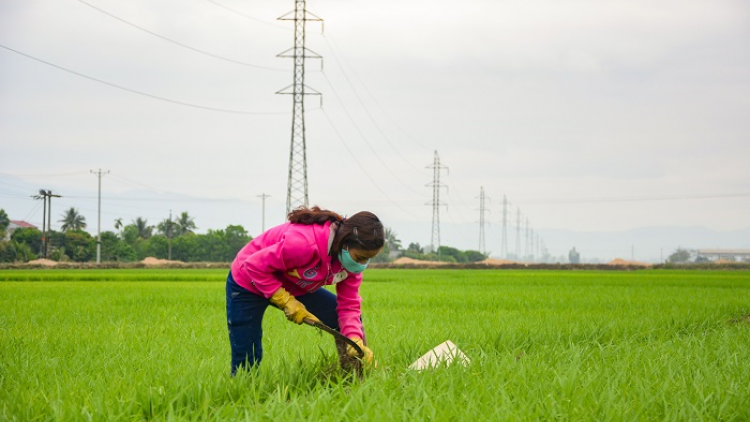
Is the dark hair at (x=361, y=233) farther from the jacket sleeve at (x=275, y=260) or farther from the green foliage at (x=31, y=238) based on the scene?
the green foliage at (x=31, y=238)

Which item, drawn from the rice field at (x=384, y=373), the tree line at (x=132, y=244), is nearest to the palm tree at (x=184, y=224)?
the tree line at (x=132, y=244)

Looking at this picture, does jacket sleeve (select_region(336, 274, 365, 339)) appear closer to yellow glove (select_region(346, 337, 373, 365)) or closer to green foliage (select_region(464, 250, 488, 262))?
yellow glove (select_region(346, 337, 373, 365))

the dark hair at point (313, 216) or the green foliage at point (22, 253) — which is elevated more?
the dark hair at point (313, 216)

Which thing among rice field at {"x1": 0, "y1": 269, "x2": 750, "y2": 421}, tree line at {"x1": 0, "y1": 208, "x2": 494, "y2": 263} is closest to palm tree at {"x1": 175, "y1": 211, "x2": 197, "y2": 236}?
tree line at {"x1": 0, "y1": 208, "x2": 494, "y2": 263}

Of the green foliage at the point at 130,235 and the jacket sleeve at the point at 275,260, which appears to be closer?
the jacket sleeve at the point at 275,260

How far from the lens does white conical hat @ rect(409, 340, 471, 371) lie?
12.2 ft

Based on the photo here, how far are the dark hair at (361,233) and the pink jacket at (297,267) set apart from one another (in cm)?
7

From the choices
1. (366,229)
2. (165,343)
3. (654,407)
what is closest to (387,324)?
(165,343)

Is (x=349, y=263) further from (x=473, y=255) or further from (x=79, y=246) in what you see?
(x=473, y=255)

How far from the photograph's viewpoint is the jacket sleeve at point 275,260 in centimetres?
343

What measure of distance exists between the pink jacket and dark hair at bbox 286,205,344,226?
0.02m

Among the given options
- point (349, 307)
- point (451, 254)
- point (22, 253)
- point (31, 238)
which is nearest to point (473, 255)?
point (451, 254)

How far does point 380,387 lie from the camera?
2992 millimetres

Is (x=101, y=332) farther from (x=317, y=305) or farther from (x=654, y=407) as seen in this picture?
(x=654, y=407)
